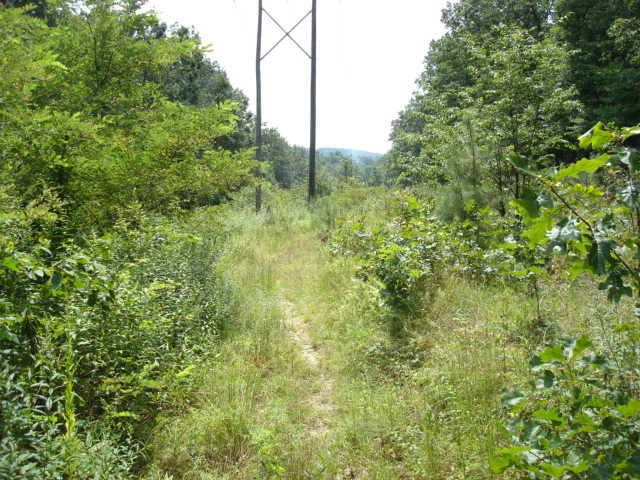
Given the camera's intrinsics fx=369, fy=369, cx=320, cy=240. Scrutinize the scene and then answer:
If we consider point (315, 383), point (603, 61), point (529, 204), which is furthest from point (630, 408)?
point (603, 61)

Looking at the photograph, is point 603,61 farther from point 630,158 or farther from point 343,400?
point 630,158

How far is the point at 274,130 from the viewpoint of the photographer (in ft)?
168

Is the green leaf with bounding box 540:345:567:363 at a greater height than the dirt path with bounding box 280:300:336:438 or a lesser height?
greater

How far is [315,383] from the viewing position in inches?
139

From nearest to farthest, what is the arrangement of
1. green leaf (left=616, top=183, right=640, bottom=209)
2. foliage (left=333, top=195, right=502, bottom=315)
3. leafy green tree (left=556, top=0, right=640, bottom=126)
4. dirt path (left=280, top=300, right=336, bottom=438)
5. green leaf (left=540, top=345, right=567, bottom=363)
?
1. green leaf (left=616, top=183, right=640, bottom=209)
2. green leaf (left=540, top=345, right=567, bottom=363)
3. dirt path (left=280, top=300, right=336, bottom=438)
4. foliage (left=333, top=195, right=502, bottom=315)
5. leafy green tree (left=556, top=0, right=640, bottom=126)

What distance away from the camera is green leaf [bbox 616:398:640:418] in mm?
1191

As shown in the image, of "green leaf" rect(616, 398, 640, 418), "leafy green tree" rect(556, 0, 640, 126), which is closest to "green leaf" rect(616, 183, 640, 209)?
"green leaf" rect(616, 398, 640, 418)

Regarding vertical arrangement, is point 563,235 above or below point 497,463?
above

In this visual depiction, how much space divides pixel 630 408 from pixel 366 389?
221 centimetres

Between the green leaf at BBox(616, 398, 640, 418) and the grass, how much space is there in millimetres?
1139

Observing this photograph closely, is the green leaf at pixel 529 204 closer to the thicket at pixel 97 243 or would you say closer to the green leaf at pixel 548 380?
the green leaf at pixel 548 380

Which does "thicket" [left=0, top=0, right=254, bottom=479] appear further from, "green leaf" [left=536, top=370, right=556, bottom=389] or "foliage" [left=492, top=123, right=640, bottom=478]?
"green leaf" [left=536, top=370, right=556, bottom=389]

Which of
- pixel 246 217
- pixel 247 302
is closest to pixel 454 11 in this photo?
pixel 246 217

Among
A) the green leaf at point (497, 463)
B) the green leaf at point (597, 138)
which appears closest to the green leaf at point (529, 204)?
the green leaf at point (597, 138)
